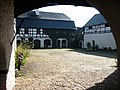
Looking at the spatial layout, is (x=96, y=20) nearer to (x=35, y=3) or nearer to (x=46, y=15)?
(x=46, y=15)

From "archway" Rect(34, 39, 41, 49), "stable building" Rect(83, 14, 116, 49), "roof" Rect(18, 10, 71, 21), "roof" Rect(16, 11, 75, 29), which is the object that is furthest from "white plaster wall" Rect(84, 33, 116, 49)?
"archway" Rect(34, 39, 41, 49)

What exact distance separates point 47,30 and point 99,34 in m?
9.48

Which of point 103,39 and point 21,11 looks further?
point 103,39

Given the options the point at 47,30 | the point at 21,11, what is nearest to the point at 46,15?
the point at 47,30

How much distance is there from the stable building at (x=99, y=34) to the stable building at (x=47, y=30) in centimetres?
400

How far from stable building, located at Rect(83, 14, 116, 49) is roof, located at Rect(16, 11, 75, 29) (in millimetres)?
4447

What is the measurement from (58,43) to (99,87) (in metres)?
29.5

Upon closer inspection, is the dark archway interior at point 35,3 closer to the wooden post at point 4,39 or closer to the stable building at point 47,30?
the wooden post at point 4,39

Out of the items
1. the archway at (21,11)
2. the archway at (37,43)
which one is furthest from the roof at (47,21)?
the archway at (21,11)

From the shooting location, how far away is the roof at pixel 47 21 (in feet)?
110

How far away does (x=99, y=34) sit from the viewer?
31219 mm

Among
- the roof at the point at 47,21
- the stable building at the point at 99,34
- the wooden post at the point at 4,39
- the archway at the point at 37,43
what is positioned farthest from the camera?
the roof at the point at 47,21

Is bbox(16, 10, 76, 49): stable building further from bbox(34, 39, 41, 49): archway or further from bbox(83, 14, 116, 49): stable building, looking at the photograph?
bbox(83, 14, 116, 49): stable building

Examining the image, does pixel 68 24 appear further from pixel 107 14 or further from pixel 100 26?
pixel 107 14
